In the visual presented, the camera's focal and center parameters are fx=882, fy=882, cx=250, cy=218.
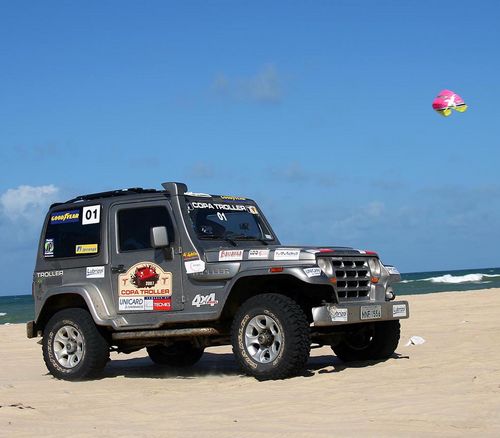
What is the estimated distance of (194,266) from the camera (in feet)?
30.4

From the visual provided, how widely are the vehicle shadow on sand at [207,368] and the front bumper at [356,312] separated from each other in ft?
2.30

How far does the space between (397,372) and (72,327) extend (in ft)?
12.2

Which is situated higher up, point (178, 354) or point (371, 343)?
point (371, 343)

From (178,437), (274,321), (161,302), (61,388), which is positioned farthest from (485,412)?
(61,388)

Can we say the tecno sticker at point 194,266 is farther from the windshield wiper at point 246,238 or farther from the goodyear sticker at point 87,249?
the goodyear sticker at point 87,249

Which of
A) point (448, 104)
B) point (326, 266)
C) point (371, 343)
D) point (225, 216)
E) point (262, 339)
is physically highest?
point (448, 104)

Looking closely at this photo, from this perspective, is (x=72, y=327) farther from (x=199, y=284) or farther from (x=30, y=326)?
(x=199, y=284)

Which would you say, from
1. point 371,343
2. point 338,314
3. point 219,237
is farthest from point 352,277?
point 219,237

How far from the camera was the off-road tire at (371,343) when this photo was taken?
9867mm

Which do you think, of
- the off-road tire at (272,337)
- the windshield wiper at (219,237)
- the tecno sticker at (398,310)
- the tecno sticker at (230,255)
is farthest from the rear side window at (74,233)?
the tecno sticker at (398,310)

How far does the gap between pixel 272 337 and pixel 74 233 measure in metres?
2.93

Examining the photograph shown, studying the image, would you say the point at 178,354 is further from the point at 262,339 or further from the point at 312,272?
the point at 312,272

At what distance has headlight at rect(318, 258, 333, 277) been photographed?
878 cm

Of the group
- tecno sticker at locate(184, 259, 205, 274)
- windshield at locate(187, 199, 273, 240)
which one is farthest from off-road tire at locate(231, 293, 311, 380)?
windshield at locate(187, 199, 273, 240)
